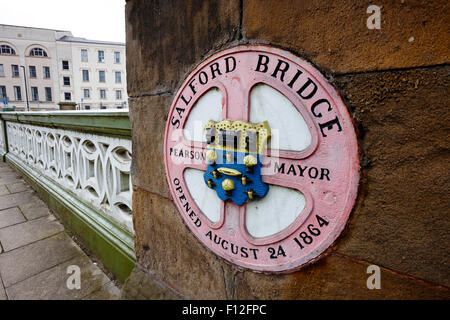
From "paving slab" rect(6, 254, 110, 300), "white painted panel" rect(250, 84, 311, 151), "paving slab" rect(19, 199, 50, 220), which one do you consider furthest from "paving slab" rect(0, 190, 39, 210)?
"white painted panel" rect(250, 84, 311, 151)

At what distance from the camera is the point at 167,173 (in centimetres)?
122

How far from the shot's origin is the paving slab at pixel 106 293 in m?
1.76

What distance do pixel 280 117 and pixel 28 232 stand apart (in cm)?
297

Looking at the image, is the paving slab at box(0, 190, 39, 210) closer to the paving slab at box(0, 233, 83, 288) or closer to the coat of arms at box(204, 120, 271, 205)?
the paving slab at box(0, 233, 83, 288)

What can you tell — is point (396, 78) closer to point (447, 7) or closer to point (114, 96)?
point (447, 7)

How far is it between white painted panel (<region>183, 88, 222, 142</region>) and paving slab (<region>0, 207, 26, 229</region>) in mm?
2857

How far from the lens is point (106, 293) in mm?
1798

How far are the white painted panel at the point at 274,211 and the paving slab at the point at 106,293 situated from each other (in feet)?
4.49

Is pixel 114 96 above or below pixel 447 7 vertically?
above

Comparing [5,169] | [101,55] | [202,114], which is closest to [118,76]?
[101,55]
